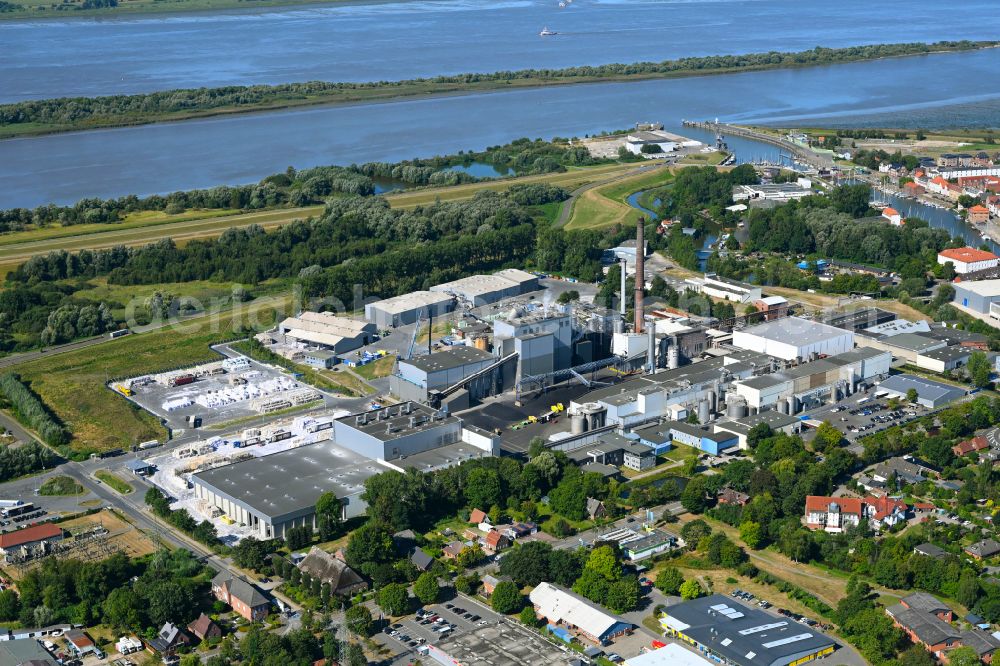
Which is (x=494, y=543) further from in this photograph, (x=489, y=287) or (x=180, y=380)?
(x=489, y=287)

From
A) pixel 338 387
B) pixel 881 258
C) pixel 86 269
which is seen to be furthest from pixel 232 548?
pixel 881 258

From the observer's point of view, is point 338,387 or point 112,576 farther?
point 338,387

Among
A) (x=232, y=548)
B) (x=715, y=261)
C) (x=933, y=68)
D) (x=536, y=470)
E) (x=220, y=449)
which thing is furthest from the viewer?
(x=933, y=68)

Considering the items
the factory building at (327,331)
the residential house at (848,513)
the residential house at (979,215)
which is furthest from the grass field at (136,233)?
the residential house at (848,513)

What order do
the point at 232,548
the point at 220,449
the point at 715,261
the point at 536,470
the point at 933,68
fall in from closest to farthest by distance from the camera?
1. the point at 232,548
2. the point at 536,470
3. the point at 220,449
4. the point at 715,261
5. the point at 933,68

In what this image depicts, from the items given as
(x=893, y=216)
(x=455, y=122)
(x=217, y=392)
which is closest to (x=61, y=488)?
(x=217, y=392)

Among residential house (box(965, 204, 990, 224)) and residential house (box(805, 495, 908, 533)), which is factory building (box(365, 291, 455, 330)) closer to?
residential house (box(805, 495, 908, 533))

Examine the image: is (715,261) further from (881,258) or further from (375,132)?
(375,132)
